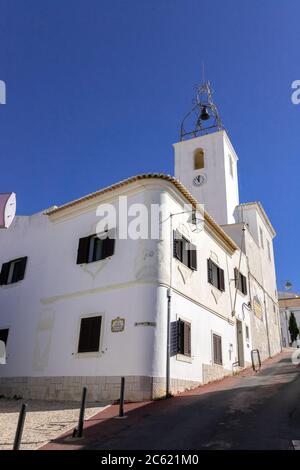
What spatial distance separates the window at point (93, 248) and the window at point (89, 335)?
7.50 feet

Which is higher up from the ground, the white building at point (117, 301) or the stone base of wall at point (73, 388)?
the white building at point (117, 301)

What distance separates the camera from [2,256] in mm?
17547

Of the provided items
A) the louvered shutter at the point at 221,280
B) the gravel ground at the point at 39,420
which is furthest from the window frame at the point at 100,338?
the louvered shutter at the point at 221,280

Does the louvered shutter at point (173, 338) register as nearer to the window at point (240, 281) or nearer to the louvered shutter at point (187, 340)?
the louvered shutter at point (187, 340)

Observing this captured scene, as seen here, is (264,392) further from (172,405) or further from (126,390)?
(126,390)

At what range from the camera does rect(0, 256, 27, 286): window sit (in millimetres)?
16486

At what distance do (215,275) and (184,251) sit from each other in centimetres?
346

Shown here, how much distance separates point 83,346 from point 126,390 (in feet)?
7.75

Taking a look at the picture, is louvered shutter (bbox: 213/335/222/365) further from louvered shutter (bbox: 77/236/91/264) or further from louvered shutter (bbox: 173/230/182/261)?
louvered shutter (bbox: 77/236/91/264)

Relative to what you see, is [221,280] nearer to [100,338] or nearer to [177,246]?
[177,246]

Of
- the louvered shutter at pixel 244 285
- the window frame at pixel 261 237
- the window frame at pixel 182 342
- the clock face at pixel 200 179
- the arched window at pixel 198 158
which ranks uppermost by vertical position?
the arched window at pixel 198 158

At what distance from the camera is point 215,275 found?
699 inches

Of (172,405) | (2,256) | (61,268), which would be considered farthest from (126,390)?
(2,256)

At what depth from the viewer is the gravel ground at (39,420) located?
7.38 metres
